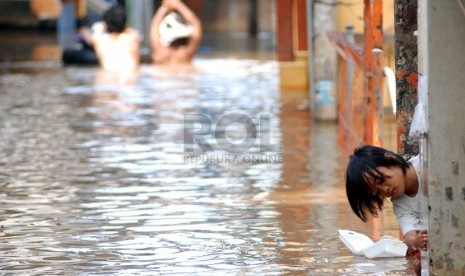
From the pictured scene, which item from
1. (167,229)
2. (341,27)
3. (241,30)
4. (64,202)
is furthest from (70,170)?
(241,30)

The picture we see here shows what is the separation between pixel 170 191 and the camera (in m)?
10.1

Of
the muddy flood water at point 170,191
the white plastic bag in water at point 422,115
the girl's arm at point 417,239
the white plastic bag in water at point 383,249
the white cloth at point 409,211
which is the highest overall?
the white plastic bag in water at point 422,115

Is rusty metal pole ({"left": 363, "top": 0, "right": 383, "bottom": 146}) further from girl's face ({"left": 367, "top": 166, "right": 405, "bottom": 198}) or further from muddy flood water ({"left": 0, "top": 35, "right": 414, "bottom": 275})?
girl's face ({"left": 367, "top": 166, "right": 405, "bottom": 198})

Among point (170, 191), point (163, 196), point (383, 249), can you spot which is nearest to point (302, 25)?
point (170, 191)

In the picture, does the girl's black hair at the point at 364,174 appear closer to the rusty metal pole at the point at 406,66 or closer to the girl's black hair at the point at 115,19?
the rusty metal pole at the point at 406,66

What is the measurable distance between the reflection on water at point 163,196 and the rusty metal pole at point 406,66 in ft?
2.47

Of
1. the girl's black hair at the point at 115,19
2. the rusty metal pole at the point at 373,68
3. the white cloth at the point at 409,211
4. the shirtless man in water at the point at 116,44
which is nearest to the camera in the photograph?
the white cloth at the point at 409,211

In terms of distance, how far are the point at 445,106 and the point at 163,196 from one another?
402cm

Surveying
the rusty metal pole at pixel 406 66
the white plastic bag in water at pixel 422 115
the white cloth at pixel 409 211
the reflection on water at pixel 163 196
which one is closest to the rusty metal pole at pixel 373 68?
the reflection on water at pixel 163 196

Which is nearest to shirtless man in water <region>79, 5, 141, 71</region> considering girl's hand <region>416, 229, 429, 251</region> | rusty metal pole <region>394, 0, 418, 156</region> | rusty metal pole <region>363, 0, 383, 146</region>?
rusty metal pole <region>363, 0, 383, 146</region>

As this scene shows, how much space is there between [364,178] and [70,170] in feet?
18.8

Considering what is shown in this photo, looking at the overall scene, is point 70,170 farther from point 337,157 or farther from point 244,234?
point 244,234

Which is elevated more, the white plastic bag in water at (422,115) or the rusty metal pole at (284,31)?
the white plastic bag in water at (422,115)

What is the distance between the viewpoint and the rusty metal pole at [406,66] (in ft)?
24.5
